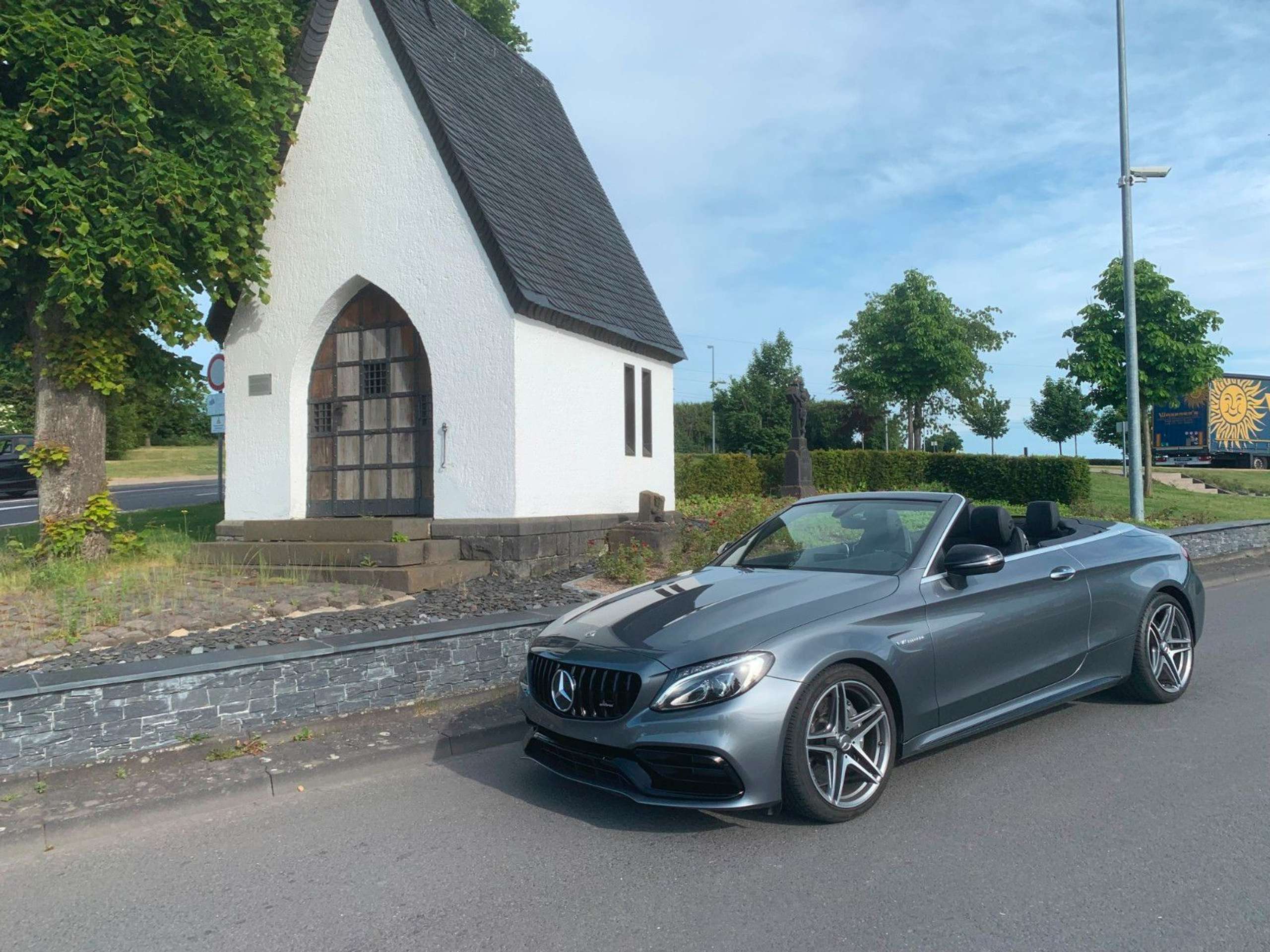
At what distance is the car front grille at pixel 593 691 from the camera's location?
4211 millimetres

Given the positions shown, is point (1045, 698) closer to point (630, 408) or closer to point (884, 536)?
point (884, 536)

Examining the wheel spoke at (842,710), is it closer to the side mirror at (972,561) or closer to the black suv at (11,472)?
the side mirror at (972,561)

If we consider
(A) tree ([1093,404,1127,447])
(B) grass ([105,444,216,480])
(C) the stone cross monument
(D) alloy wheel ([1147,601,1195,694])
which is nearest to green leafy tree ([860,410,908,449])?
(A) tree ([1093,404,1127,447])

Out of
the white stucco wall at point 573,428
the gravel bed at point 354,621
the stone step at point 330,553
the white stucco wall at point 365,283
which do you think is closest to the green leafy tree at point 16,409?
the white stucco wall at point 365,283

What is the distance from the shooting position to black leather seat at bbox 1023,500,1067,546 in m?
5.87

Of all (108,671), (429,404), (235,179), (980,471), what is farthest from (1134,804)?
(980,471)

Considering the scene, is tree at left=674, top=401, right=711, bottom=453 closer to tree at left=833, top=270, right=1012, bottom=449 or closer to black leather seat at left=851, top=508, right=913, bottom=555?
tree at left=833, top=270, right=1012, bottom=449

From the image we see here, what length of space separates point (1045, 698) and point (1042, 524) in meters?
1.10

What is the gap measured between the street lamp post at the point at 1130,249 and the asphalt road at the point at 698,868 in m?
12.3

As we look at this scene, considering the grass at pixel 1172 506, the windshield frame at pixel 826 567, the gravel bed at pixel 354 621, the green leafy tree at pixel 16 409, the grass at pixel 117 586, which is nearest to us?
the windshield frame at pixel 826 567

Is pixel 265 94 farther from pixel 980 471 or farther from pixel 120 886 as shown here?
pixel 980 471

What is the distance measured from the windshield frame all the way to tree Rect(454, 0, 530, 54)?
58.6ft

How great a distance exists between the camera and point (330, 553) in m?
10.6

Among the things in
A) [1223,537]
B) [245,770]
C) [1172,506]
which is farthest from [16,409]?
[1223,537]
